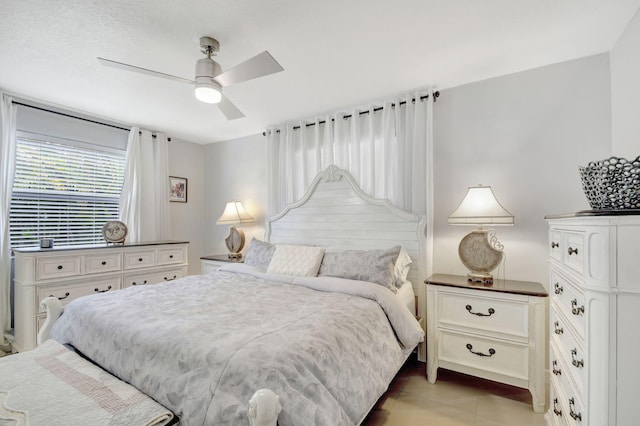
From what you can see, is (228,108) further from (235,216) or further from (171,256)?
(171,256)

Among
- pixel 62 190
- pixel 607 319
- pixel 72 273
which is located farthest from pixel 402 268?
pixel 62 190

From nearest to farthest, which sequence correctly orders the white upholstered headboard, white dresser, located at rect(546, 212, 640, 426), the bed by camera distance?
white dresser, located at rect(546, 212, 640, 426) → the bed → the white upholstered headboard

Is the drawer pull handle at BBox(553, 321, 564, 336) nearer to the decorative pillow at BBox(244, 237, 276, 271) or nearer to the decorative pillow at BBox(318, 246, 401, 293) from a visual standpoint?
the decorative pillow at BBox(318, 246, 401, 293)

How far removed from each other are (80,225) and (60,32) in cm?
235

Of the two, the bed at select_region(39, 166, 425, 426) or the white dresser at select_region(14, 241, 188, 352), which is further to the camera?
the white dresser at select_region(14, 241, 188, 352)

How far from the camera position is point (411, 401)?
6.84 ft

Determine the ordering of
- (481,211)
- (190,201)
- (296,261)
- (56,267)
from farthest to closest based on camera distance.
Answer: (190,201) < (56,267) < (296,261) < (481,211)

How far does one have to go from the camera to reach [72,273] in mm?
2930

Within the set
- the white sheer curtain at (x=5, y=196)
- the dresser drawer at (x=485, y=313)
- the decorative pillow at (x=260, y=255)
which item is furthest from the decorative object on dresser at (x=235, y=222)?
the dresser drawer at (x=485, y=313)

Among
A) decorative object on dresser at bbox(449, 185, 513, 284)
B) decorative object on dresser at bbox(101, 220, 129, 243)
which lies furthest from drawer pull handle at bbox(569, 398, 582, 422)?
decorative object on dresser at bbox(101, 220, 129, 243)

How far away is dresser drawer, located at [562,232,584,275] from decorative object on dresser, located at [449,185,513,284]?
0.82 metres

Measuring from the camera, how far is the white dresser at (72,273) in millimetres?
2680

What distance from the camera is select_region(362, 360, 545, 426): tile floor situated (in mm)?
1875

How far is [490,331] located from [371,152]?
189cm
